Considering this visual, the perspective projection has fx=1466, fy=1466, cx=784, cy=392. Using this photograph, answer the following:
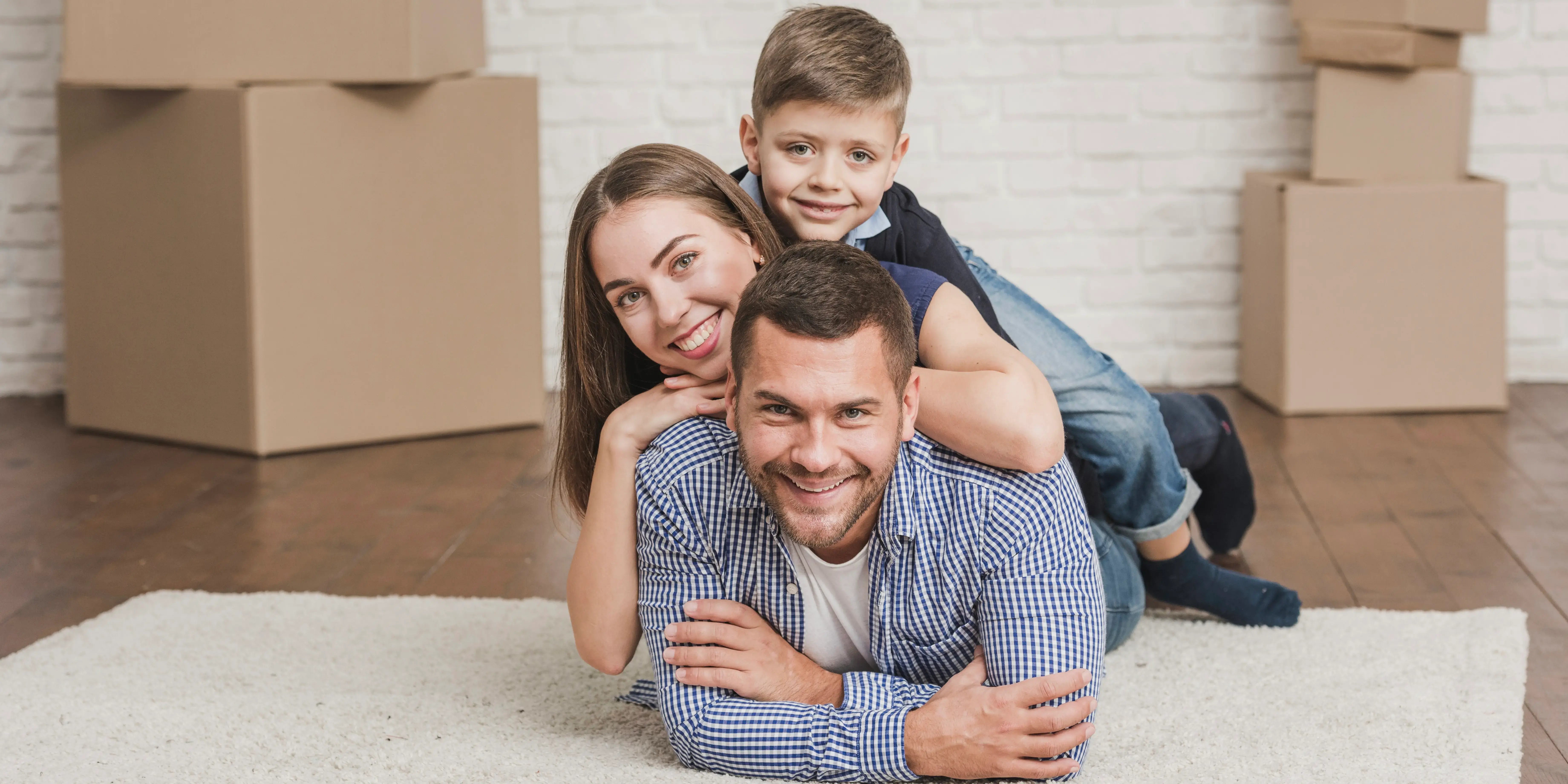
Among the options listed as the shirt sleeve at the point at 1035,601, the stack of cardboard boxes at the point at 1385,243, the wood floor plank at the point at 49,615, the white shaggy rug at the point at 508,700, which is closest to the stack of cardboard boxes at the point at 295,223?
the wood floor plank at the point at 49,615

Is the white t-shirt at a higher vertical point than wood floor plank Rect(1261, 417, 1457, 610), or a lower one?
higher

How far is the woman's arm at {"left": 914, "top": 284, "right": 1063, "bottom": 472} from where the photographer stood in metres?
1.51

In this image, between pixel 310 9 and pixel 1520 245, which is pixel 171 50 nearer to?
pixel 310 9

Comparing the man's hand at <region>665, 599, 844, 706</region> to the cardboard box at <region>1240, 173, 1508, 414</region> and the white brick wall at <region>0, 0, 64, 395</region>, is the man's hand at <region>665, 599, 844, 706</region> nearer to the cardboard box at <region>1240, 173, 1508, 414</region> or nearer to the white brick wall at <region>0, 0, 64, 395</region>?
the cardboard box at <region>1240, 173, 1508, 414</region>

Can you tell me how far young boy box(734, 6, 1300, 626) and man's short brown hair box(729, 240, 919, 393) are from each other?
38 centimetres

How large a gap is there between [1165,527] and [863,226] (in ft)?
2.06

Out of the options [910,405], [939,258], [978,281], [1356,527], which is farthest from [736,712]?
[1356,527]

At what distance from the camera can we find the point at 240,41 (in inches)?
122

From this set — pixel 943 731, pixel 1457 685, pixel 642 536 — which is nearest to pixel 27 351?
pixel 642 536

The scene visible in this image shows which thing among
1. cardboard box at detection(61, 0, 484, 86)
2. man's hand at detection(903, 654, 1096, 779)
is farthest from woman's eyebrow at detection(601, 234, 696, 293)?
cardboard box at detection(61, 0, 484, 86)

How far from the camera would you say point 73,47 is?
3.08m

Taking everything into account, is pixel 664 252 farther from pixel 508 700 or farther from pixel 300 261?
pixel 300 261

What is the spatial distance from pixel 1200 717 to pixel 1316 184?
6.65 feet

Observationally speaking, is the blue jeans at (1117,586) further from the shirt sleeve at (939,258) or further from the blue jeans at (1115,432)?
the shirt sleeve at (939,258)
